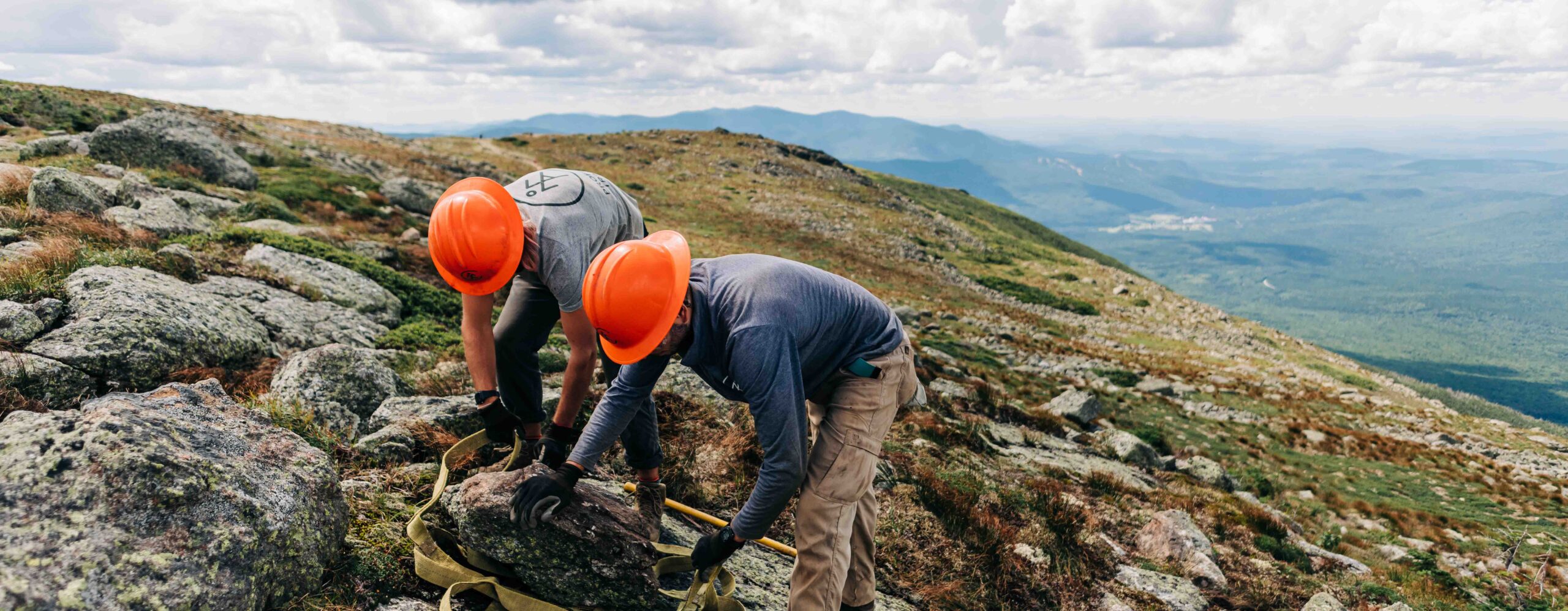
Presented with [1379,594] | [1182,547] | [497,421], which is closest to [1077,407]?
[1379,594]

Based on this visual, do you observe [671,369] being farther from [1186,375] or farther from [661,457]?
[1186,375]

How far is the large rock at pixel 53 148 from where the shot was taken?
42.6ft

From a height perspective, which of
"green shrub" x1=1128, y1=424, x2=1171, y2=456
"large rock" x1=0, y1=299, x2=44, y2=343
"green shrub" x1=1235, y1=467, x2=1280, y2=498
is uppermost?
"large rock" x1=0, y1=299, x2=44, y2=343

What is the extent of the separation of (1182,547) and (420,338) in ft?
31.7

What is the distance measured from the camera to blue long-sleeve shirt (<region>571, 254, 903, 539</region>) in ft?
11.1

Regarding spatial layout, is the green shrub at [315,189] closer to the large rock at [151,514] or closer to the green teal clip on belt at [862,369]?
the large rock at [151,514]

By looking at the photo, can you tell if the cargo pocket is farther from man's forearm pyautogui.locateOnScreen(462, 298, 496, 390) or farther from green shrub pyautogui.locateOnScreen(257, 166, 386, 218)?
green shrub pyautogui.locateOnScreen(257, 166, 386, 218)

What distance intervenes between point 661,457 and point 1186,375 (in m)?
22.8

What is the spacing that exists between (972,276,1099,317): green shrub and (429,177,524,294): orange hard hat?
36.8m

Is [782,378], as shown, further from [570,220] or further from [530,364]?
[530,364]

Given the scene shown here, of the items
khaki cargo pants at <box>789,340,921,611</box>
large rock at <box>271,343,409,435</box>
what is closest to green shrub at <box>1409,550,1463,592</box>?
khaki cargo pants at <box>789,340,921,611</box>

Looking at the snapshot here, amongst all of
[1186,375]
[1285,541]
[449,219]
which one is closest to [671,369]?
[449,219]

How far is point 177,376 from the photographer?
17.7 ft

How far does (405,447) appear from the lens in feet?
Result: 16.7
